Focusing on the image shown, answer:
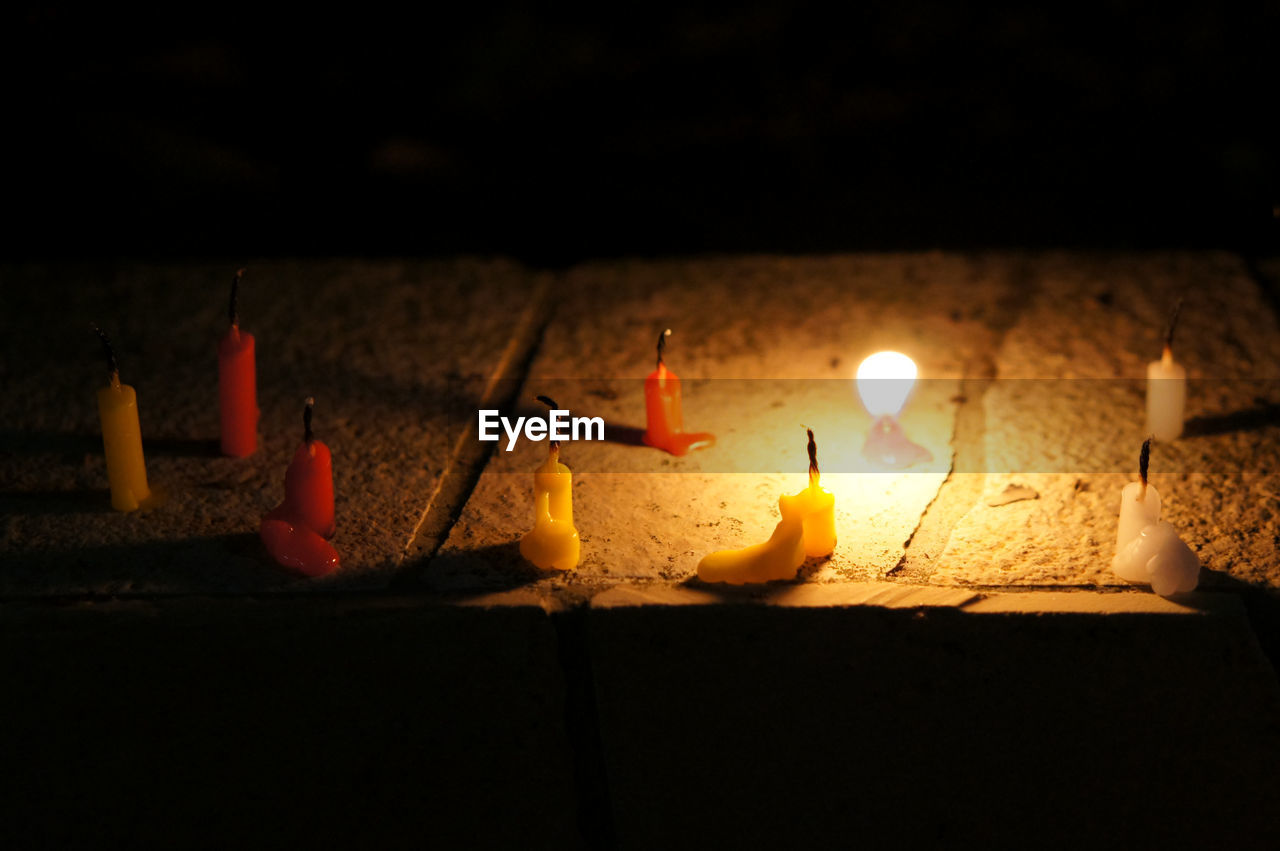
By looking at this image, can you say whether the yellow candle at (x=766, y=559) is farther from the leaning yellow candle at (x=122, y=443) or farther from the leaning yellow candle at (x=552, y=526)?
the leaning yellow candle at (x=122, y=443)

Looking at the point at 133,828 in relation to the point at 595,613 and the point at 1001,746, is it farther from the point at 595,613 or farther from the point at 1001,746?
the point at 1001,746

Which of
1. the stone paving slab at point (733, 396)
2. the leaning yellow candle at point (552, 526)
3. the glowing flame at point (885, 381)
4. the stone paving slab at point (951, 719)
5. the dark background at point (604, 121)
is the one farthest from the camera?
the dark background at point (604, 121)

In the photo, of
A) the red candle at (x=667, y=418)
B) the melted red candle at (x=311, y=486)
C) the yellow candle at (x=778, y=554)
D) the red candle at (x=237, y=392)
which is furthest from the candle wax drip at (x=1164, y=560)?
the red candle at (x=237, y=392)

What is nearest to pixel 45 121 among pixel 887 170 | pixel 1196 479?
pixel 887 170

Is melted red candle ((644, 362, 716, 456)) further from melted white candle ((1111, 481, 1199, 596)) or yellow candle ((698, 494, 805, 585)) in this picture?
melted white candle ((1111, 481, 1199, 596))

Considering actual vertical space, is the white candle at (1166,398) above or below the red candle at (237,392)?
below

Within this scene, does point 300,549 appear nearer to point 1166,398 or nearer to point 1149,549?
point 1149,549
